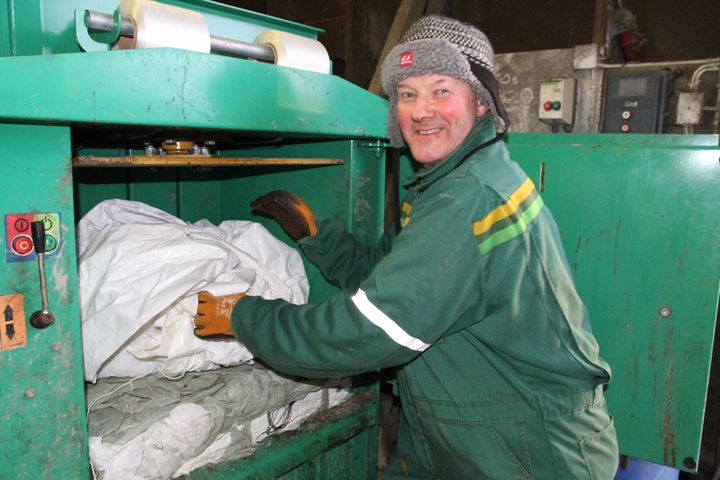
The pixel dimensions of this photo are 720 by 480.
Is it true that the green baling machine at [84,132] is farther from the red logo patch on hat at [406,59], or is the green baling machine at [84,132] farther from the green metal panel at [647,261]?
the green metal panel at [647,261]

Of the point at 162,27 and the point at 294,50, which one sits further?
the point at 294,50

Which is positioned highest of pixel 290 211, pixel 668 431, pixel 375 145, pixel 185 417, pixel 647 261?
pixel 375 145

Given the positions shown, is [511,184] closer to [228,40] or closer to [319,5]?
[228,40]

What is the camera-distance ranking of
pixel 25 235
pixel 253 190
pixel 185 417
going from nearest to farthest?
1. pixel 25 235
2. pixel 185 417
3. pixel 253 190

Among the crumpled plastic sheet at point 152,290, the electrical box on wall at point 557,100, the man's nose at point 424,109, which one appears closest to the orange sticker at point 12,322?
the crumpled plastic sheet at point 152,290

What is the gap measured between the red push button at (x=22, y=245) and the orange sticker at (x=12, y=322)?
8cm

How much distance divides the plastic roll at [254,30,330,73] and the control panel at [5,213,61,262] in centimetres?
72

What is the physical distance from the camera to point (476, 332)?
1235mm

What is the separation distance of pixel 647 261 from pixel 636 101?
1.35m

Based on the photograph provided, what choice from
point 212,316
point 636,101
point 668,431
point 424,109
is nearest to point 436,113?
point 424,109

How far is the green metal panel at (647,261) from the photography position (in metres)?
1.58

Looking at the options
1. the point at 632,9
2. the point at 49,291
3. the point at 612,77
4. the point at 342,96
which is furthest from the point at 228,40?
the point at 632,9

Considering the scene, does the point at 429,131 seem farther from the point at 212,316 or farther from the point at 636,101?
the point at 636,101

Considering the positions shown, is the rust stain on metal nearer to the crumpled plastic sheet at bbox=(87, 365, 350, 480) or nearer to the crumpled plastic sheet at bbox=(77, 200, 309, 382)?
the crumpled plastic sheet at bbox=(87, 365, 350, 480)
